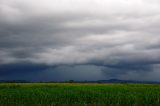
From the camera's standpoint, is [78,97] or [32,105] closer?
[32,105]

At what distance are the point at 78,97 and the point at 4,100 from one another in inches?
253

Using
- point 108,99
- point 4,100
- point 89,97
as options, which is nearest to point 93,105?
point 108,99

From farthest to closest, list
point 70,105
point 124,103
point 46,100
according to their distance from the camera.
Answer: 1. point 46,100
2. point 124,103
3. point 70,105

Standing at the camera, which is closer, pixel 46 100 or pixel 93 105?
pixel 93 105

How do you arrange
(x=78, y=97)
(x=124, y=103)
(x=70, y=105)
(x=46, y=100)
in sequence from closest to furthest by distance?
1. (x=70, y=105)
2. (x=124, y=103)
3. (x=46, y=100)
4. (x=78, y=97)

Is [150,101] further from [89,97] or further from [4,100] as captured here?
[4,100]

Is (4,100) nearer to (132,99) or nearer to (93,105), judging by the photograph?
(93,105)

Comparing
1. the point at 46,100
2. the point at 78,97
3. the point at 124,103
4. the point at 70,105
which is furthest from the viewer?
the point at 78,97

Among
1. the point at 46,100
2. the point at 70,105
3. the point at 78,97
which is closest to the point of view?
the point at 70,105

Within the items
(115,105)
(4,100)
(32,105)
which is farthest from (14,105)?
(115,105)

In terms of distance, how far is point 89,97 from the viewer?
2681 cm

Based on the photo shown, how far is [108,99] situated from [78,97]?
2851 millimetres

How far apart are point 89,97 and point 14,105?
782 centimetres

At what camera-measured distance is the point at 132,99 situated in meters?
24.1
